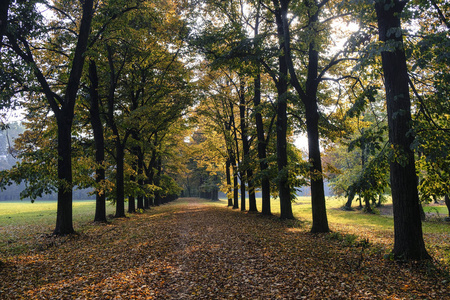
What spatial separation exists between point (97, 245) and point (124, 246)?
46.6 inches

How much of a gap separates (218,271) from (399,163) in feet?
16.3

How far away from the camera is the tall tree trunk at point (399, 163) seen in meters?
6.40

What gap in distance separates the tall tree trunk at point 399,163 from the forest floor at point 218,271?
1.81ft

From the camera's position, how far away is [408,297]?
469 centimetres

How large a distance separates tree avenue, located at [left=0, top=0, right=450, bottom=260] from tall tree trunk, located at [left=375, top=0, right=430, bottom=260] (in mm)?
25

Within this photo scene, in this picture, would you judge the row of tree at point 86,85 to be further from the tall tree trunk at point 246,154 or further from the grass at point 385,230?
the grass at point 385,230

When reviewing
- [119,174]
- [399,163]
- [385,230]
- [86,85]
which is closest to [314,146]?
[399,163]

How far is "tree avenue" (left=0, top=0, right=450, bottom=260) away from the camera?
6516mm

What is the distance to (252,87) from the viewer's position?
16.0 metres

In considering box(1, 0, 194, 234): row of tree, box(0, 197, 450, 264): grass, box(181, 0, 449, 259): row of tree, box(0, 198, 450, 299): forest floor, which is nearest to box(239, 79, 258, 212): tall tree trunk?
box(181, 0, 449, 259): row of tree

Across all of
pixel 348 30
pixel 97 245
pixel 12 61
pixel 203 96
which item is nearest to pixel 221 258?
pixel 97 245

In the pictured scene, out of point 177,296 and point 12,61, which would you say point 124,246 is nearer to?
point 177,296

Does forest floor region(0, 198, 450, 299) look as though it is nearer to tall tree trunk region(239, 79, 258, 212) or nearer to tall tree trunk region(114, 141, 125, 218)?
tall tree trunk region(114, 141, 125, 218)

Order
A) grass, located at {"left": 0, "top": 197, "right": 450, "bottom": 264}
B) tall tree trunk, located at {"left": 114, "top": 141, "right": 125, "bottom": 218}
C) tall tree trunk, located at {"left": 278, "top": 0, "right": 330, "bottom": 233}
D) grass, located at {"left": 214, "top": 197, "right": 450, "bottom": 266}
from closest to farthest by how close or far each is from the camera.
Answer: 1. grass, located at {"left": 214, "top": 197, "right": 450, "bottom": 266}
2. grass, located at {"left": 0, "top": 197, "right": 450, "bottom": 264}
3. tall tree trunk, located at {"left": 278, "top": 0, "right": 330, "bottom": 233}
4. tall tree trunk, located at {"left": 114, "top": 141, "right": 125, "bottom": 218}
